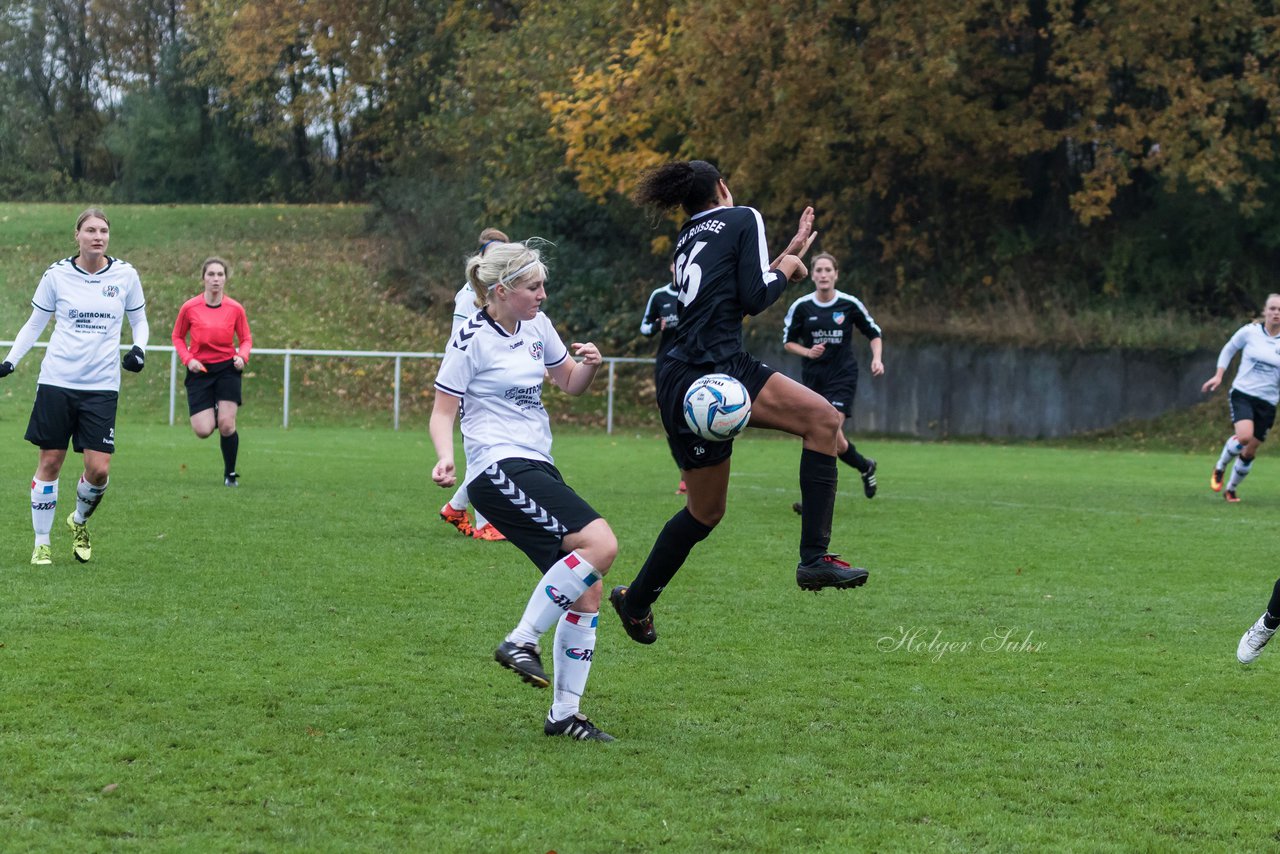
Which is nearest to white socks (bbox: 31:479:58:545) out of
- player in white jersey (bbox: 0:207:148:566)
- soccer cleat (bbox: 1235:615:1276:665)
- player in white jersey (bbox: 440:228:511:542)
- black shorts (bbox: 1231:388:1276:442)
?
player in white jersey (bbox: 0:207:148:566)

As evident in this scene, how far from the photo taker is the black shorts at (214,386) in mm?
13867

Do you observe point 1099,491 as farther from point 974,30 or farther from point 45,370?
point 974,30

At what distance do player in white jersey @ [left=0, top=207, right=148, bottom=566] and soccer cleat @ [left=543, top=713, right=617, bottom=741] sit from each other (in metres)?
4.47

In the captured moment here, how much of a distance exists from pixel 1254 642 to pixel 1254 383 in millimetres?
8946

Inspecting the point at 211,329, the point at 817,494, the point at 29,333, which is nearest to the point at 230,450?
the point at 211,329

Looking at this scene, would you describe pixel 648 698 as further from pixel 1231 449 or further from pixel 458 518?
pixel 1231 449

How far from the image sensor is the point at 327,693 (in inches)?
232

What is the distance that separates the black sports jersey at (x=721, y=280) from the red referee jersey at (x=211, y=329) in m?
8.47

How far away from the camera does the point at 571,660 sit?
5.42 meters

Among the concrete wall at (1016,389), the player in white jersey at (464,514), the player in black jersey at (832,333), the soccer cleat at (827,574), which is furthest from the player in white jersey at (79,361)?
the concrete wall at (1016,389)

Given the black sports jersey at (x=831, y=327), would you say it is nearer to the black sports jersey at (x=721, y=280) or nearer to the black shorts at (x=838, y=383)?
the black shorts at (x=838, y=383)

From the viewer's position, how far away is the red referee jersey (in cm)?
1376

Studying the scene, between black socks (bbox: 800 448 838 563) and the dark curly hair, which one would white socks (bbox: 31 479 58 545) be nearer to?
the dark curly hair

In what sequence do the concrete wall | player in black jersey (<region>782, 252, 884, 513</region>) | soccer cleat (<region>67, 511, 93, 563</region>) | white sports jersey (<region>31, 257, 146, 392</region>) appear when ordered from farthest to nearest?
the concrete wall < player in black jersey (<region>782, 252, 884, 513</region>) < soccer cleat (<region>67, 511, 93, 563</region>) < white sports jersey (<region>31, 257, 146, 392</region>)
